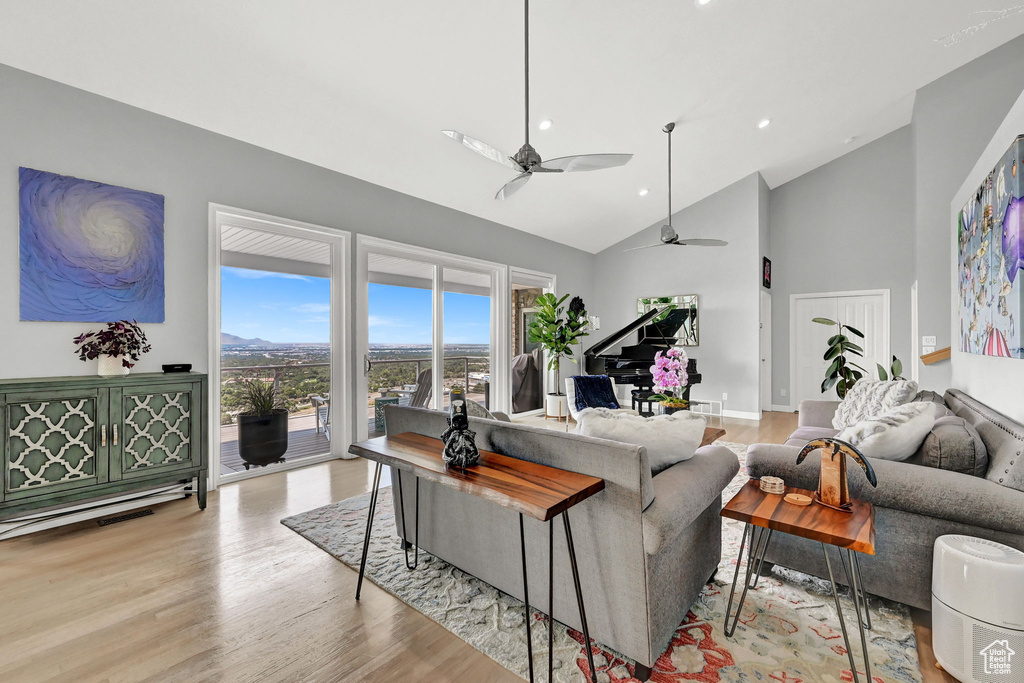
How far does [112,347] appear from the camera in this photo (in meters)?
2.93

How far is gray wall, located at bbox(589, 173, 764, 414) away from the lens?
261 inches

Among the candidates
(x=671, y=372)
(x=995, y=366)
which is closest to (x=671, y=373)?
(x=671, y=372)

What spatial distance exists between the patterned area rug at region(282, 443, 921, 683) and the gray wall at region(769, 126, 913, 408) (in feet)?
20.1

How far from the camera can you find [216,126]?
11.5ft

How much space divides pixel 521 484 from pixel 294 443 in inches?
134

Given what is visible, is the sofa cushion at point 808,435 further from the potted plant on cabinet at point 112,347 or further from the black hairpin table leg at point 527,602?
the potted plant on cabinet at point 112,347

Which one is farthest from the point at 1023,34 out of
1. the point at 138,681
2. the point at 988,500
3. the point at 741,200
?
the point at 138,681

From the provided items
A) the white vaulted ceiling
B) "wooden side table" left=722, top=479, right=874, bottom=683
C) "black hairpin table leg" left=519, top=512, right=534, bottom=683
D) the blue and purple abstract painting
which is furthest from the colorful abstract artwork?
the blue and purple abstract painting

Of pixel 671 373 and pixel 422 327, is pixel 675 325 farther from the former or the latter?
pixel 422 327

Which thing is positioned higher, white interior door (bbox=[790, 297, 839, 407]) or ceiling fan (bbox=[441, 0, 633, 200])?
ceiling fan (bbox=[441, 0, 633, 200])

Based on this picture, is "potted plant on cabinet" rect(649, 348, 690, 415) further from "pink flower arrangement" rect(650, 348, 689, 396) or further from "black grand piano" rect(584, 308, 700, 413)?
"black grand piano" rect(584, 308, 700, 413)

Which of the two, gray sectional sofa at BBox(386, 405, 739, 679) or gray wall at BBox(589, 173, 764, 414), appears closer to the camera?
gray sectional sofa at BBox(386, 405, 739, 679)

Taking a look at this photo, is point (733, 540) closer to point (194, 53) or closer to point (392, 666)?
point (392, 666)

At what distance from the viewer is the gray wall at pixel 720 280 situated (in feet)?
21.7
